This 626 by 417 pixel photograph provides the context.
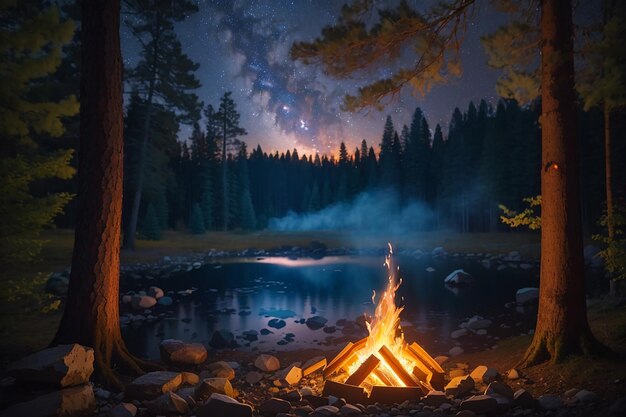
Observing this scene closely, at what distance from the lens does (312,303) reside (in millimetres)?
18234

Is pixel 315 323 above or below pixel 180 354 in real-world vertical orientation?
below

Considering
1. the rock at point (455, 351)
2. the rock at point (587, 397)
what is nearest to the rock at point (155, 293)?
the rock at point (455, 351)

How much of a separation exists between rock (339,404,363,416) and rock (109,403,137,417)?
2758 millimetres

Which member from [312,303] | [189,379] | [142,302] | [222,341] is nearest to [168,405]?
[189,379]

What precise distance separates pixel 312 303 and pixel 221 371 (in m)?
10.6

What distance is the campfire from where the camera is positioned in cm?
612

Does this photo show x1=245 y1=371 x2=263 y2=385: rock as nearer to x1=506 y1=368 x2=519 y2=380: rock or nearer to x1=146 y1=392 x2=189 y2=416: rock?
x1=146 y1=392 x2=189 y2=416: rock

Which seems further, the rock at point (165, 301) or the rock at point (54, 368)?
the rock at point (165, 301)

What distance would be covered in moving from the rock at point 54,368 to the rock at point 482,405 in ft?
17.4

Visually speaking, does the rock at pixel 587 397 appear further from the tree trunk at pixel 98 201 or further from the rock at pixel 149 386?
the tree trunk at pixel 98 201

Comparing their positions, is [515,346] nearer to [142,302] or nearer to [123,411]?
[123,411]

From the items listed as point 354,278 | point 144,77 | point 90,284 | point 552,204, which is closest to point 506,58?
point 552,204

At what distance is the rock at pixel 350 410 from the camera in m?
5.52

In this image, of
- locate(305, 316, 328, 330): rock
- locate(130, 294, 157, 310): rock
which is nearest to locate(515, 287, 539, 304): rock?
locate(305, 316, 328, 330): rock
